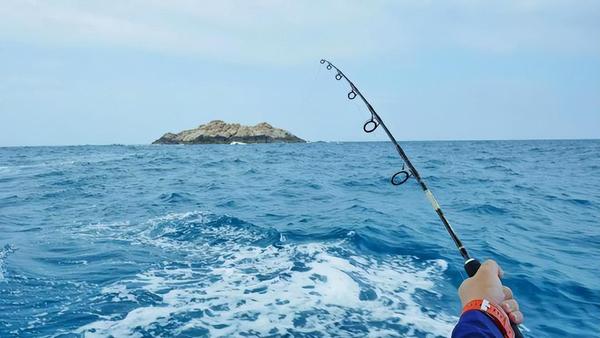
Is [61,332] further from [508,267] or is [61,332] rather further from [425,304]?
[508,267]

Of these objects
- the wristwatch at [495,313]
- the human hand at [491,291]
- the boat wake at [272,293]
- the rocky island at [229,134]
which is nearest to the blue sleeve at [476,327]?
the wristwatch at [495,313]

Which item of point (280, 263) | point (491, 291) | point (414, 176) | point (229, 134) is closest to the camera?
point (491, 291)

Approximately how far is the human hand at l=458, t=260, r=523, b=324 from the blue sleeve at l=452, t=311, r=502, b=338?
194mm

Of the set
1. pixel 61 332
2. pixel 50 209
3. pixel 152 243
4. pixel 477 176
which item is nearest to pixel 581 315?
pixel 61 332

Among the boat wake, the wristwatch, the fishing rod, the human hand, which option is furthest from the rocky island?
the wristwatch

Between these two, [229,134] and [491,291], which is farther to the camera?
[229,134]

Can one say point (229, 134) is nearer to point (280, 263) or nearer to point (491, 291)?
point (280, 263)

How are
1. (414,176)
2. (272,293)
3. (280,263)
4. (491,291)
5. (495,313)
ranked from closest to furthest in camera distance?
(495,313)
(491,291)
(414,176)
(272,293)
(280,263)

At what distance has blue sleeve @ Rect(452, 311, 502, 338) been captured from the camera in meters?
1.67

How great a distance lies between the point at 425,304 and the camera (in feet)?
16.6

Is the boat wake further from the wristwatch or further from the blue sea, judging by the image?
the wristwatch

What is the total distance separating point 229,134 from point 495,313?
10265 centimetres

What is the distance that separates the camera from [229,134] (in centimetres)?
10219

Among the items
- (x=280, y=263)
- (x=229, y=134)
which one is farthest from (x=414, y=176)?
(x=229, y=134)
